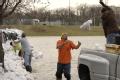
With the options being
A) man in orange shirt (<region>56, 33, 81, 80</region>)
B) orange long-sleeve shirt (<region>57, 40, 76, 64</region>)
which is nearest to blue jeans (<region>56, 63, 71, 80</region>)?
man in orange shirt (<region>56, 33, 81, 80</region>)

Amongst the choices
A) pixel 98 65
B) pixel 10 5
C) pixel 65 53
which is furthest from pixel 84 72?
pixel 10 5

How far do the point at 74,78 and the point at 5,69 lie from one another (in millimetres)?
2704

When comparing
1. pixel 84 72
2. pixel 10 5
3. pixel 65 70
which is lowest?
pixel 65 70

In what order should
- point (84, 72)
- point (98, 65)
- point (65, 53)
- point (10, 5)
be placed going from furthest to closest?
point (10, 5) < point (65, 53) < point (84, 72) < point (98, 65)

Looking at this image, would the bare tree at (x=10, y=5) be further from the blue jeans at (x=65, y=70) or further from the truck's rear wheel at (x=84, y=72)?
the truck's rear wheel at (x=84, y=72)

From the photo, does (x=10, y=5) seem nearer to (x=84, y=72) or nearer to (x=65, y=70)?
(x=65, y=70)

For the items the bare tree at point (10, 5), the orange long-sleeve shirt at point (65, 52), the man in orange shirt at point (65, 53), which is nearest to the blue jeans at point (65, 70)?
the man in orange shirt at point (65, 53)

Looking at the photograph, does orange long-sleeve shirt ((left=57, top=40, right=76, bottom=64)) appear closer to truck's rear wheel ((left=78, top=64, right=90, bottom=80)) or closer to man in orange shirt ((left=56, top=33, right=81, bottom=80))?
man in orange shirt ((left=56, top=33, right=81, bottom=80))

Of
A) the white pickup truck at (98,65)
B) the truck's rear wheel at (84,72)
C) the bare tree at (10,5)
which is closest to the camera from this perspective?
the white pickup truck at (98,65)

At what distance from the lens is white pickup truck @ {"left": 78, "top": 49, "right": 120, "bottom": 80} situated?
987 cm

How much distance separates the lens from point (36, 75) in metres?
17.2

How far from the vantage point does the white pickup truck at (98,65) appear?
32.4ft

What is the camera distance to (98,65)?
10508 mm

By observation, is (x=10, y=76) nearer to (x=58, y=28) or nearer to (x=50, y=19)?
(x=58, y=28)
